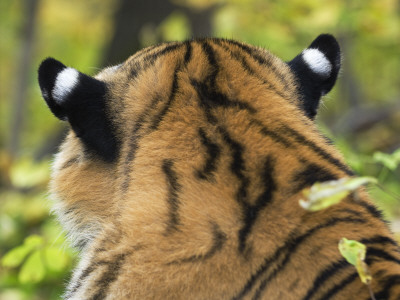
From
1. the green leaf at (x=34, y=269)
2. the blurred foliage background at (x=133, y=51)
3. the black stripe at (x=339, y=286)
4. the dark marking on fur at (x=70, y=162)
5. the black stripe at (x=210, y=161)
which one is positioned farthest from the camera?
the blurred foliage background at (x=133, y=51)

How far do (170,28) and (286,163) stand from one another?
12.7ft

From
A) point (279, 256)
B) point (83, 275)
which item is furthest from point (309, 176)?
point (83, 275)

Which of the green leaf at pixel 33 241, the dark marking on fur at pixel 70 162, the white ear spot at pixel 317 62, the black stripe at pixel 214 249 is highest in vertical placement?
the white ear spot at pixel 317 62

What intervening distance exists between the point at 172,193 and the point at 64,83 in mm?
596

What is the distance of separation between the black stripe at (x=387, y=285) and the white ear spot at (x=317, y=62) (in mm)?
989

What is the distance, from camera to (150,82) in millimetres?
2232

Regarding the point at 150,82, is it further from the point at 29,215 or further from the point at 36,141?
the point at 36,141

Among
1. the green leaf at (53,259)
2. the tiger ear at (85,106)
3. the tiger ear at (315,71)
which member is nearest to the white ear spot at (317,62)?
the tiger ear at (315,71)

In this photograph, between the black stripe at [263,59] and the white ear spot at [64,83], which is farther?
the black stripe at [263,59]

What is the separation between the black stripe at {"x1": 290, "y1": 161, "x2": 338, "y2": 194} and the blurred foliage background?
187 millimetres

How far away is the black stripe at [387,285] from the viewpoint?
5.54ft

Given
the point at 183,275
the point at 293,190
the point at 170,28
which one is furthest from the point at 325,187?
the point at 170,28

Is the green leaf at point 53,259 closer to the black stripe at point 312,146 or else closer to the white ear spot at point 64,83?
the white ear spot at point 64,83

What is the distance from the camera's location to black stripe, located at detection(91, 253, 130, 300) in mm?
1925
